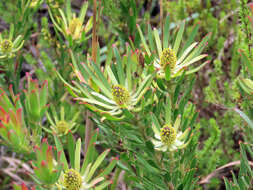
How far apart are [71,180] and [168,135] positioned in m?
0.27

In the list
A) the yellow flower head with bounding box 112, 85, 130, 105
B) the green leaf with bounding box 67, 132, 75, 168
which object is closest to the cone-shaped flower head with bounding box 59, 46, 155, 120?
the yellow flower head with bounding box 112, 85, 130, 105

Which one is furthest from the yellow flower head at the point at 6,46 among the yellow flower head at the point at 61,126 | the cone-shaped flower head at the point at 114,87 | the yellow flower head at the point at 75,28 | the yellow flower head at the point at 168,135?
the yellow flower head at the point at 168,135

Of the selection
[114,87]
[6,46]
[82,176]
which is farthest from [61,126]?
[114,87]

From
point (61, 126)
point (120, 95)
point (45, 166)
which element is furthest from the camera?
point (61, 126)

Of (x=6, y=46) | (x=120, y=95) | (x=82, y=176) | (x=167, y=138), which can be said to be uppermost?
(x=6, y=46)

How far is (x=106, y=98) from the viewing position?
76cm

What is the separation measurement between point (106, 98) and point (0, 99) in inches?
9.9

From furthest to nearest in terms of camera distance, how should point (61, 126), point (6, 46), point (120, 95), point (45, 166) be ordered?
1. point (61, 126)
2. point (6, 46)
3. point (120, 95)
4. point (45, 166)

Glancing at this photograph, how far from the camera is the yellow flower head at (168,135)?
761mm

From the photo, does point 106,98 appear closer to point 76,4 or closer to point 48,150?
point 48,150

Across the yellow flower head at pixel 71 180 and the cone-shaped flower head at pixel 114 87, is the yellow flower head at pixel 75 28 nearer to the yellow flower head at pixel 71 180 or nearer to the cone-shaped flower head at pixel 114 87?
the cone-shaped flower head at pixel 114 87

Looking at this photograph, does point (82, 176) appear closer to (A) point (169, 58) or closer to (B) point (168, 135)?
(B) point (168, 135)

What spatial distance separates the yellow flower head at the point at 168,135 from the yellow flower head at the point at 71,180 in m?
0.24

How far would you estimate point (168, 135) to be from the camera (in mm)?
762
